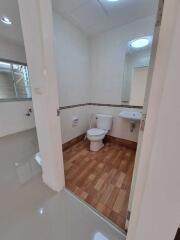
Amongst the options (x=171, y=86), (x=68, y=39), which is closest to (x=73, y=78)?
(x=68, y=39)

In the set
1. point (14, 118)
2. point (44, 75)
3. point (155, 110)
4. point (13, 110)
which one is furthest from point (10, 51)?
point (155, 110)

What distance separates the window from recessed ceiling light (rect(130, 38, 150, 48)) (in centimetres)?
276

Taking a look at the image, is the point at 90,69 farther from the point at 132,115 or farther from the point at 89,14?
the point at 132,115

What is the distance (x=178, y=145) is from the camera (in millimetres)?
448

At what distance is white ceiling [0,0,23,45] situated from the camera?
174 cm

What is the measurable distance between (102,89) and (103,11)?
4.26ft

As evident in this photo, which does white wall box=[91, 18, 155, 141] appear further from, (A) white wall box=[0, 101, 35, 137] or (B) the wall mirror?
(A) white wall box=[0, 101, 35, 137]

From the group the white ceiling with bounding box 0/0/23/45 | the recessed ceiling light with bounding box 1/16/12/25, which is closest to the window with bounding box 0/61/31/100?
the white ceiling with bounding box 0/0/23/45

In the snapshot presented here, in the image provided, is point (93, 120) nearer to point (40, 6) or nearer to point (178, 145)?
point (40, 6)

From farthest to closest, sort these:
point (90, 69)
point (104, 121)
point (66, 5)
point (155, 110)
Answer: point (90, 69) → point (104, 121) → point (66, 5) → point (155, 110)

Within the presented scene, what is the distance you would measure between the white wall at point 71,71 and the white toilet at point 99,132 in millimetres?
455

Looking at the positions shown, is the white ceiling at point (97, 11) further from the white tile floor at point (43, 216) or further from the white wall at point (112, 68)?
the white tile floor at point (43, 216)

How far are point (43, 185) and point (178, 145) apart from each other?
1615mm

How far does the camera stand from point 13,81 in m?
2.99
